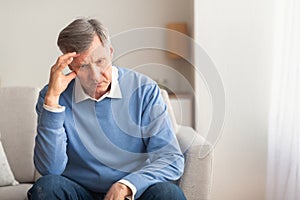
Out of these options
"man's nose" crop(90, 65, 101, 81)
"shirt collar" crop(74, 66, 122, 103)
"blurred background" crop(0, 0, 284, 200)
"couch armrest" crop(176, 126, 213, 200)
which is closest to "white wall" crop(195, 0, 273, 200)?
"blurred background" crop(0, 0, 284, 200)

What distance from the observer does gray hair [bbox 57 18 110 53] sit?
6.78 feet

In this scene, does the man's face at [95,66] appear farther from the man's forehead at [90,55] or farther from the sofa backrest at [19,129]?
the sofa backrest at [19,129]

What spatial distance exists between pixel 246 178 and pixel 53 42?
1446mm

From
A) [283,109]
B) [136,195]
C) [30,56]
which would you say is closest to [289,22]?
[283,109]

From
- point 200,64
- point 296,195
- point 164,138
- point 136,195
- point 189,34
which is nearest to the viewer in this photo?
point 136,195

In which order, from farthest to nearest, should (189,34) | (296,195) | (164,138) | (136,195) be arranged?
(189,34) < (296,195) < (164,138) < (136,195)

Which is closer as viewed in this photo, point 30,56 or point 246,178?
point 246,178

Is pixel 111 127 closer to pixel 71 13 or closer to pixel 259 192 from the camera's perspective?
pixel 259 192

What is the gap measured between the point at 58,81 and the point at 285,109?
135cm

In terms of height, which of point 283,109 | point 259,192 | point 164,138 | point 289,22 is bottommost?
point 259,192

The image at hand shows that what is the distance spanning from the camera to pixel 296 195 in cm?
292

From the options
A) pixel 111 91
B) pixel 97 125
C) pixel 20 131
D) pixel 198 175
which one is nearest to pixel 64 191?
pixel 97 125

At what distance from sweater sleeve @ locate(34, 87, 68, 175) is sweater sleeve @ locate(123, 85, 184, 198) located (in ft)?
0.88

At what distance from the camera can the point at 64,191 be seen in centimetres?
201
